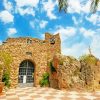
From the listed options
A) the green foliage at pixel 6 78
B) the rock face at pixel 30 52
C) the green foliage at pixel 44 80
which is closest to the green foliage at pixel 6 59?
the rock face at pixel 30 52

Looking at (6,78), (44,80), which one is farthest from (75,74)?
(6,78)

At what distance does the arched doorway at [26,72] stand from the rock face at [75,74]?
149 inches

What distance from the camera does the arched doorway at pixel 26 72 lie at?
1890 cm

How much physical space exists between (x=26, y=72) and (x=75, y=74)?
579 cm

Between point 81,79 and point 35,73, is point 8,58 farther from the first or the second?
point 81,79

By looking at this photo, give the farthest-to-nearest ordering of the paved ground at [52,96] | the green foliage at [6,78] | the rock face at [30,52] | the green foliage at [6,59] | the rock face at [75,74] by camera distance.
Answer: the rock face at [30,52] → the green foliage at [6,59] → the green foliage at [6,78] → the rock face at [75,74] → the paved ground at [52,96]

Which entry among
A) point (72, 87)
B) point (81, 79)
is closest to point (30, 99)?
point (72, 87)

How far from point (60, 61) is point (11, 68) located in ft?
17.2

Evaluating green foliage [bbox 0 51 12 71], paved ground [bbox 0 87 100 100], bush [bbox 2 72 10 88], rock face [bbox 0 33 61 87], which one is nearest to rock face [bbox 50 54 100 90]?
paved ground [bbox 0 87 100 100]

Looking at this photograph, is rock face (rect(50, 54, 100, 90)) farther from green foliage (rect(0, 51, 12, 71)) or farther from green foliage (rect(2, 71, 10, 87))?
green foliage (rect(0, 51, 12, 71))

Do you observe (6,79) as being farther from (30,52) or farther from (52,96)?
(52,96)

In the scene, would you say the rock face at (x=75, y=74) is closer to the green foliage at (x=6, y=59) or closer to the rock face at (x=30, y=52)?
the rock face at (x=30, y=52)

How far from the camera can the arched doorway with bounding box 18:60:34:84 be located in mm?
18905

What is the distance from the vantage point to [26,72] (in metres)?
19.1
